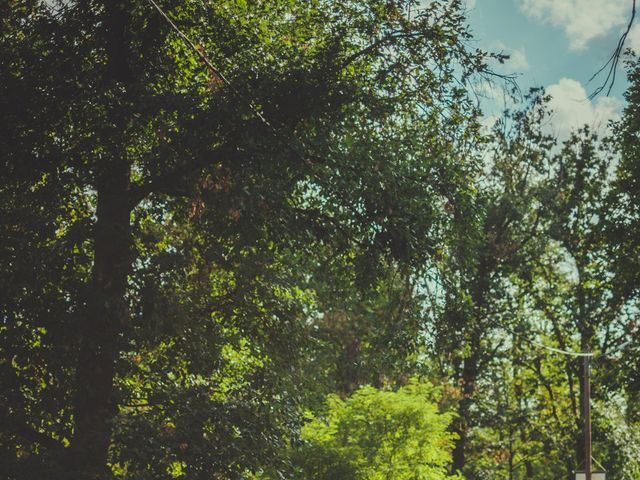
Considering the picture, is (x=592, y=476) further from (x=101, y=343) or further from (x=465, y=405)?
(x=101, y=343)

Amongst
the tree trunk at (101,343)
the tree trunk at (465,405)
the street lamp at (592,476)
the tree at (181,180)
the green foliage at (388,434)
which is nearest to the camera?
the tree trunk at (101,343)

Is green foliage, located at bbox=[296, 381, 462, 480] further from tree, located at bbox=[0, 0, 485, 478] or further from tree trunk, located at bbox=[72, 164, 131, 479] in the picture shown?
tree trunk, located at bbox=[72, 164, 131, 479]

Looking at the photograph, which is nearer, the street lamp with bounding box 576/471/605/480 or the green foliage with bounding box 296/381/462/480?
the green foliage with bounding box 296/381/462/480

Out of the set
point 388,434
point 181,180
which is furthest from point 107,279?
point 388,434

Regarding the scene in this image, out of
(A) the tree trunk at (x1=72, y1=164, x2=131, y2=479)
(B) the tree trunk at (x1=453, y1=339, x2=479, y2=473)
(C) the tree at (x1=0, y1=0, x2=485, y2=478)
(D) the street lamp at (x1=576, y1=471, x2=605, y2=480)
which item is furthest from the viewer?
(B) the tree trunk at (x1=453, y1=339, x2=479, y2=473)

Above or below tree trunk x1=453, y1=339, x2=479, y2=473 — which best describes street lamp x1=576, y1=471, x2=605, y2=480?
below

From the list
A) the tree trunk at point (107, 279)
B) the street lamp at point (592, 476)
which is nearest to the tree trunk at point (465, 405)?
the street lamp at point (592, 476)

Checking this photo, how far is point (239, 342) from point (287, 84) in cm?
414

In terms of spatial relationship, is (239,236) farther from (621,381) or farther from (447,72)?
(621,381)

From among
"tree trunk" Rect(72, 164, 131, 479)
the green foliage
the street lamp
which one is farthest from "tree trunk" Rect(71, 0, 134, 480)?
the street lamp

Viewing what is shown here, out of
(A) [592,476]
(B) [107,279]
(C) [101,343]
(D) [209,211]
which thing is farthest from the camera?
(A) [592,476]

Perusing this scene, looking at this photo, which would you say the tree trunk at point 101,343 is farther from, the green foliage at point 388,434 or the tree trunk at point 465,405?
the tree trunk at point 465,405

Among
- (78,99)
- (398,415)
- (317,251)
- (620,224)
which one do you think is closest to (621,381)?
(620,224)

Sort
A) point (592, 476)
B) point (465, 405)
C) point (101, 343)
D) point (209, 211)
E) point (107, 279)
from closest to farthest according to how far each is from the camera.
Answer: point (101, 343) < point (107, 279) < point (209, 211) < point (592, 476) < point (465, 405)
